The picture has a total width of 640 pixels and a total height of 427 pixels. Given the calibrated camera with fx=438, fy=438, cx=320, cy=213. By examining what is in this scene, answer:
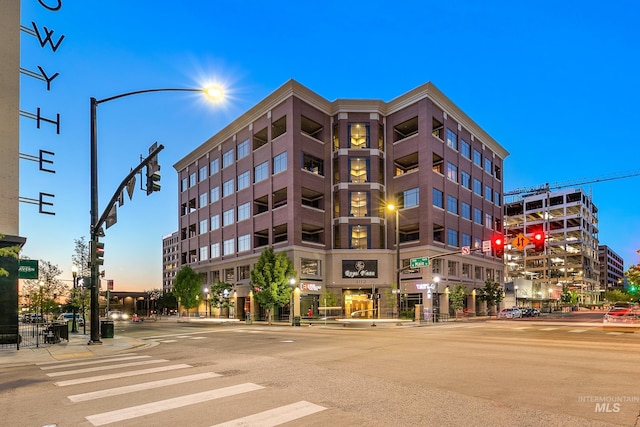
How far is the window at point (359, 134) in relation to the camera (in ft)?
179

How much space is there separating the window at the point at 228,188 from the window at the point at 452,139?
2978cm

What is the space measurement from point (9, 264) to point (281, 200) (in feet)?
115

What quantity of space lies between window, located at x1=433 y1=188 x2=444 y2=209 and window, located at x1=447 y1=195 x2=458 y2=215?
1656 mm

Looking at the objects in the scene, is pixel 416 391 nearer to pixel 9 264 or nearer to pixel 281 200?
pixel 9 264

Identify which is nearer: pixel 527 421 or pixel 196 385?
pixel 527 421

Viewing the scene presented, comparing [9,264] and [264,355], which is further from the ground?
[9,264]

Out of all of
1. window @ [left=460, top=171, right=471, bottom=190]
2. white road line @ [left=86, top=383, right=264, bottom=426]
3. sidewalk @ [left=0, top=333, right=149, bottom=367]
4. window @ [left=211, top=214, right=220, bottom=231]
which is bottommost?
sidewalk @ [left=0, top=333, right=149, bottom=367]

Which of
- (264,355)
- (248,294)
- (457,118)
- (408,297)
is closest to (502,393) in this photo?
(264,355)

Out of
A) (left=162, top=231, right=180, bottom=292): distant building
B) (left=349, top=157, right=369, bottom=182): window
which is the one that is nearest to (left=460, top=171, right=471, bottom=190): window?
(left=349, top=157, right=369, bottom=182): window

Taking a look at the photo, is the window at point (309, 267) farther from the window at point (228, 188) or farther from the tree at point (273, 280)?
the window at point (228, 188)

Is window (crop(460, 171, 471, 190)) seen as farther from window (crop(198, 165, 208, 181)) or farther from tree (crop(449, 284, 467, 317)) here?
window (crop(198, 165, 208, 181))

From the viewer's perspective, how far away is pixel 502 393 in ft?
28.5

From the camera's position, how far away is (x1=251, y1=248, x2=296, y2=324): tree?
45.8 meters

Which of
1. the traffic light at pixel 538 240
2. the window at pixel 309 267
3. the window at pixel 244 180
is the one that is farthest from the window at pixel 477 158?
the traffic light at pixel 538 240
